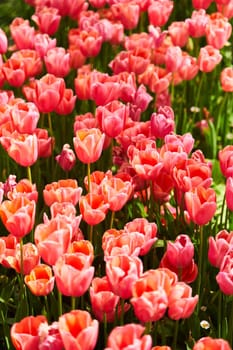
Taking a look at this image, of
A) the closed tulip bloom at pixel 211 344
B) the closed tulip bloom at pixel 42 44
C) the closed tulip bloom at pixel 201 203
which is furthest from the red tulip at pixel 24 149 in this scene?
the closed tulip bloom at pixel 211 344

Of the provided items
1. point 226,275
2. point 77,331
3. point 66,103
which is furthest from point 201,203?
point 66,103

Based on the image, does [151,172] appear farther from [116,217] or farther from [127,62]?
[127,62]

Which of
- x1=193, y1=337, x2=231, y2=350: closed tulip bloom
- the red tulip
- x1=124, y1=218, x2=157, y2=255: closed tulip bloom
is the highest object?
the red tulip

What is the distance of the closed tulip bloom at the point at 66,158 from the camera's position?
2.97 metres

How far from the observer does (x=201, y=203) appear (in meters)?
2.45

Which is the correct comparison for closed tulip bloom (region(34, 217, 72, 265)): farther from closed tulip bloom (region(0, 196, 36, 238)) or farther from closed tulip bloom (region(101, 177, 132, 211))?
closed tulip bloom (region(101, 177, 132, 211))

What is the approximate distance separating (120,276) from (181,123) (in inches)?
75.7

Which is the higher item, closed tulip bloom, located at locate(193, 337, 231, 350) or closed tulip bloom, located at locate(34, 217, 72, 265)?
closed tulip bloom, located at locate(34, 217, 72, 265)

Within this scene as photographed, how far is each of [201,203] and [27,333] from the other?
0.73 metres

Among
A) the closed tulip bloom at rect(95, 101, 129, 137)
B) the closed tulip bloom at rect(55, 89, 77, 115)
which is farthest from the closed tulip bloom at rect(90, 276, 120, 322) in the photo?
the closed tulip bloom at rect(55, 89, 77, 115)

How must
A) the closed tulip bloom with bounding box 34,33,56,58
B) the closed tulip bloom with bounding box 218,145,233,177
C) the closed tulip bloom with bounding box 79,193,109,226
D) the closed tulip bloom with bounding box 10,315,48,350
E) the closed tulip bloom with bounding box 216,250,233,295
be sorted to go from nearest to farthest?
the closed tulip bloom with bounding box 10,315,48,350 → the closed tulip bloom with bounding box 216,250,233,295 → the closed tulip bloom with bounding box 79,193,109,226 → the closed tulip bloom with bounding box 218,145,233,177 → the closed tulip bloom with bounding box 34,33,56,58

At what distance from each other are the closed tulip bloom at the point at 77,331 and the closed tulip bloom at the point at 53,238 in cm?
33

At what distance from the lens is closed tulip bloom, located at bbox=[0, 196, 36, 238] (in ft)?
7.60

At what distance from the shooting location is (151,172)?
8.61 feet
